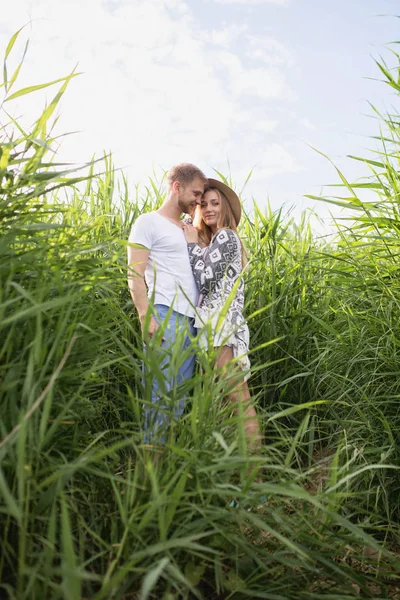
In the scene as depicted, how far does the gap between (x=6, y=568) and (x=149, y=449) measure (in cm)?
49

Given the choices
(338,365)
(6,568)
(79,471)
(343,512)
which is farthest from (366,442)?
(6,568)

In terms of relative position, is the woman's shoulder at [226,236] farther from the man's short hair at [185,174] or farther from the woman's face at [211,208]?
the man's short hair at [185,174]

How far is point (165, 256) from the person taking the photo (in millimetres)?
3297

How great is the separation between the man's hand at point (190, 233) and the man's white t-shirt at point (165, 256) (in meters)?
0.08

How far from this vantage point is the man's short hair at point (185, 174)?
11.5 ft

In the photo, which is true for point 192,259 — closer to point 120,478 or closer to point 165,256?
point 165,256

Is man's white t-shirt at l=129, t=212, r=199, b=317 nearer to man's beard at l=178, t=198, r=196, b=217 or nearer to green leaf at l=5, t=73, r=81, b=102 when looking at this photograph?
man's beard at l=178, t=198, r=196, b=217

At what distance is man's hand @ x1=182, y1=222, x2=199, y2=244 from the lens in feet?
11.3

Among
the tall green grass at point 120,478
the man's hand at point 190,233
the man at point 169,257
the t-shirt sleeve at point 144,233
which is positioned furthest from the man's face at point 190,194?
the tall green grass at point 120,478

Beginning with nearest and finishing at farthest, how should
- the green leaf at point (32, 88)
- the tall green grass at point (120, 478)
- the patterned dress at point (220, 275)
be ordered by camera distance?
the tall green grass at point (120, 478) → the green leaf at point (32, 88) → the patterned dress at point (220, 275)

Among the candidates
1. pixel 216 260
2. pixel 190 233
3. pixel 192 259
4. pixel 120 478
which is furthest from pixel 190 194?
pixel 120 478

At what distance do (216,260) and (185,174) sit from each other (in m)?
0.64

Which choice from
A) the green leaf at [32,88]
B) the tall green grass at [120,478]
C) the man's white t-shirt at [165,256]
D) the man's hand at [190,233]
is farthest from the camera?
the man's hand at [190,233]

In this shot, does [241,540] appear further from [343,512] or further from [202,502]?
[343,512]
